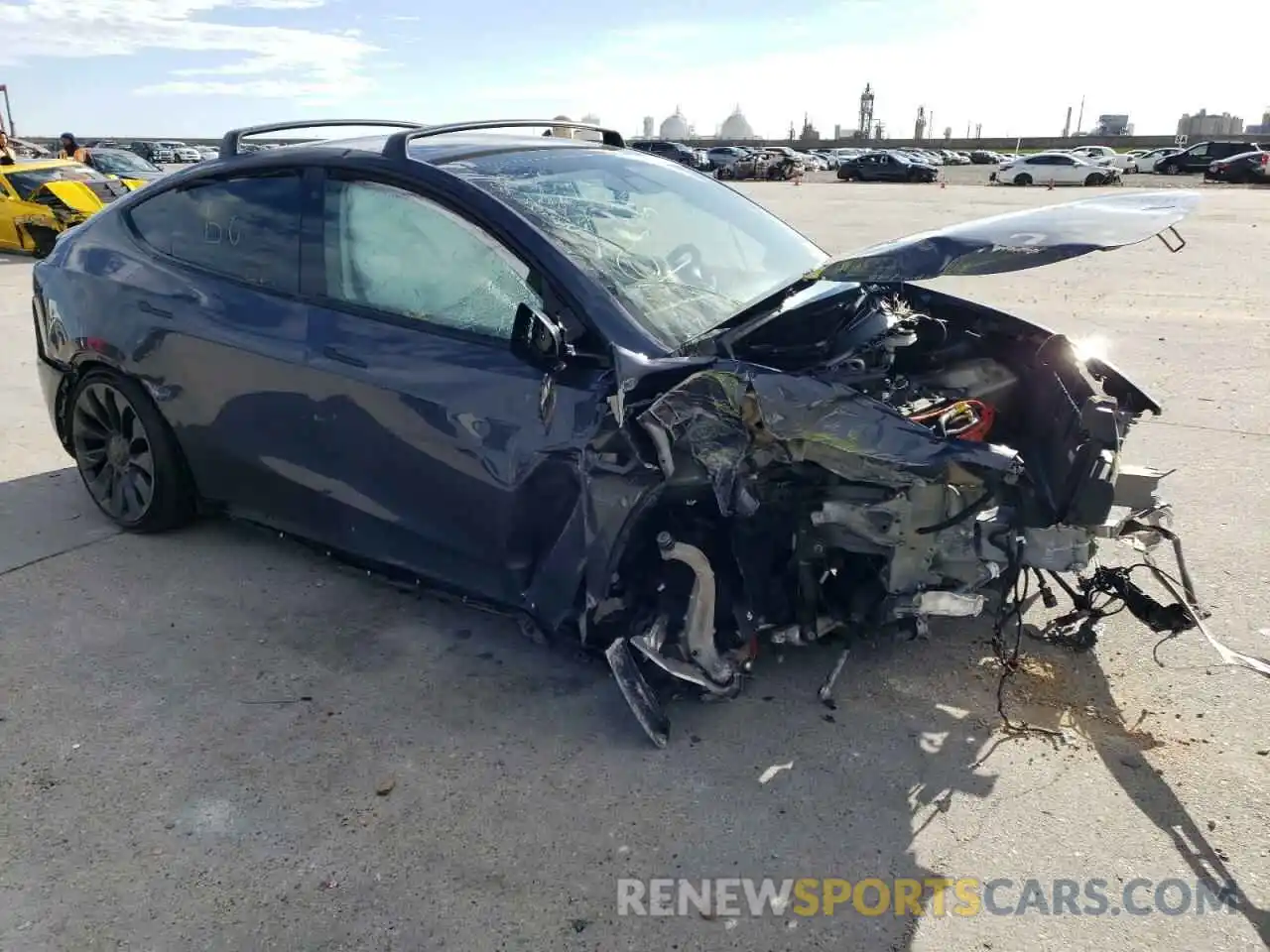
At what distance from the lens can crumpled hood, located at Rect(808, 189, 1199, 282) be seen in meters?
2.73

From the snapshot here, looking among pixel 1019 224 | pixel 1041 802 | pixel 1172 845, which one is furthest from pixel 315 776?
pixel 1019 224

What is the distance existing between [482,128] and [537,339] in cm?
155

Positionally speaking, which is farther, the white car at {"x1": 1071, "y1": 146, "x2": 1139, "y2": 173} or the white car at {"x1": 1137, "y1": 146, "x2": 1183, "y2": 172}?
the white car at {"x1": 1137, "y1": 146, "x2": 1183, "y2": 172}

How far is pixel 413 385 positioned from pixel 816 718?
1.72 metres

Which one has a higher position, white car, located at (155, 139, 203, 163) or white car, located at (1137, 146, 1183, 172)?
white car, located at (155, 139, 203, 163)

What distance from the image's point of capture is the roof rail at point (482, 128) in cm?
340

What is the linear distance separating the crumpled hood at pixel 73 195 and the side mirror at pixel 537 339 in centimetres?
1248

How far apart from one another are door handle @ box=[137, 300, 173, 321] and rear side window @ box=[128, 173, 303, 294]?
23 centimetres

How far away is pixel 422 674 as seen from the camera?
3.25m

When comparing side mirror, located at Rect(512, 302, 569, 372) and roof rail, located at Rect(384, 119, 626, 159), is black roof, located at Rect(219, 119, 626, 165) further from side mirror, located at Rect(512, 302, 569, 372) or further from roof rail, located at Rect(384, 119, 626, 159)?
side mirror, located at Rect(512, 302, 569, 372)

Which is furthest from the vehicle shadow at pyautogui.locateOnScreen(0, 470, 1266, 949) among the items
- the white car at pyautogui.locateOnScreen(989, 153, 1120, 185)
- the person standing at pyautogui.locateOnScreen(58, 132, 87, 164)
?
the white car at pyautogui.locateOnScreen(989, 153, 1120, 185)

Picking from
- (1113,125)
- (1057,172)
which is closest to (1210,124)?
(1113,125)

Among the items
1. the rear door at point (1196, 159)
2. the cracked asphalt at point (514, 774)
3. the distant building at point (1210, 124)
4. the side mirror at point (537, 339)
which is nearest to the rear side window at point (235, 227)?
the side mirror at point (537, 339)

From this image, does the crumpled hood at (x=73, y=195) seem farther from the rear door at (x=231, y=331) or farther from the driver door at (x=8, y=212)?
the rear door at (x=231, y=331)
